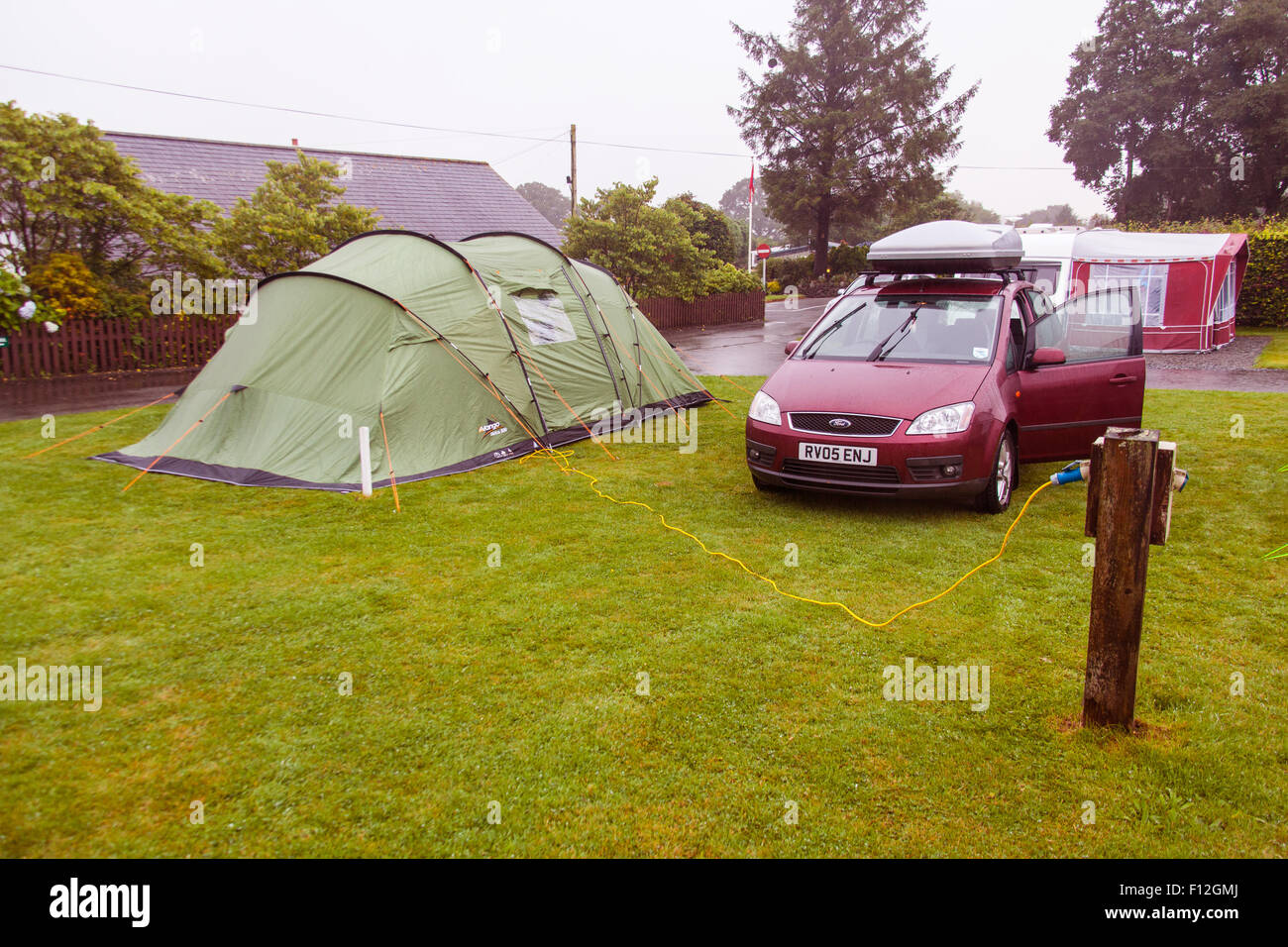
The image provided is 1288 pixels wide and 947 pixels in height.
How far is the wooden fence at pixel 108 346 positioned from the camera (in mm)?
13359

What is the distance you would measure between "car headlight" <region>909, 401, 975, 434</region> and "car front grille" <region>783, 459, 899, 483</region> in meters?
0.37

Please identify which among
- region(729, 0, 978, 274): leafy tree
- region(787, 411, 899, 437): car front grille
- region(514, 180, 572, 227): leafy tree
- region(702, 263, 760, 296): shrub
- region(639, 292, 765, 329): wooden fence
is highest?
region(514, 180, 572, 227): leafy tree

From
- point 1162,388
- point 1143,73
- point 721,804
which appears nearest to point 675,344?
point 1162,388

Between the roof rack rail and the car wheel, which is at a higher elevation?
the roof rack rail

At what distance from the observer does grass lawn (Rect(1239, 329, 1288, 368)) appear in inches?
602

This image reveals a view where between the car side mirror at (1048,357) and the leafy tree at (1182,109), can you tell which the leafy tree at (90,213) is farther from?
the leafy tree at (1182,109)

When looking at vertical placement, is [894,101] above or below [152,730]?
above

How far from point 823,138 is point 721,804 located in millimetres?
37194

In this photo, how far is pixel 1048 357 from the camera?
256 inches

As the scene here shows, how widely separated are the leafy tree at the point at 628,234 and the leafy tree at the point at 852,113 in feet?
53.6

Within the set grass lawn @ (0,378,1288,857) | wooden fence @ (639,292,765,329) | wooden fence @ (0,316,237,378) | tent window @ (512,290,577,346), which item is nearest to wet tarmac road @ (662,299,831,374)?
wooden fence @ (639,292,765,329)

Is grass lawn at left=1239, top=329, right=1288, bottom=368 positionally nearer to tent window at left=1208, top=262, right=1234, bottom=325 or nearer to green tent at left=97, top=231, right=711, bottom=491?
tent window at left=1208, top=262, right=1234, bottom=325
